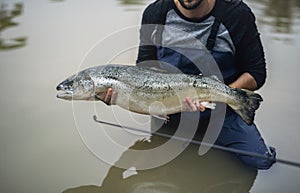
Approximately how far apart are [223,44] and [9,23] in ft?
8.22

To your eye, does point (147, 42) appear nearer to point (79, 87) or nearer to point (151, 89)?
point (151, 89)

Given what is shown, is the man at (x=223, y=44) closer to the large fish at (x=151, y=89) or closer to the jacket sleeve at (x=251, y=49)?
the jacket sleeve at (x=251, y=49)

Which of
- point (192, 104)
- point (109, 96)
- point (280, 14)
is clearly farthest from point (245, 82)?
point (280, 14)

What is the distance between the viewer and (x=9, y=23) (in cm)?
397

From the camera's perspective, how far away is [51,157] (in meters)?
2.14

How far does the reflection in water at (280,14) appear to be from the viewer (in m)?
4.14

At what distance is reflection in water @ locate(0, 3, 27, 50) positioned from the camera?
3.42 meters

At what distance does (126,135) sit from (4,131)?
66 cm

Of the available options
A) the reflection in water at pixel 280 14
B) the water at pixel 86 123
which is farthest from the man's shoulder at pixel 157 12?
the reflection in water at pixel 280 14

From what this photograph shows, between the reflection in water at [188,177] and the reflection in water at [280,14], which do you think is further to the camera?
the reflection in water at [280,14]

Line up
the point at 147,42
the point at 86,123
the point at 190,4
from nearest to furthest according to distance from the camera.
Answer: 1. the point at 190,4
2. the point at 147,42
3. the point at 86,123

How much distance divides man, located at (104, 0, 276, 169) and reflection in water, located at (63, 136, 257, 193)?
9cm

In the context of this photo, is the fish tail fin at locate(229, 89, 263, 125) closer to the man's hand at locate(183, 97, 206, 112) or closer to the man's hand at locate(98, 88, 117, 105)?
the man's hand at locate(183, 97, 206, 112)

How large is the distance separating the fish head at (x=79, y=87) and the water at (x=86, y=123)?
40 cm
